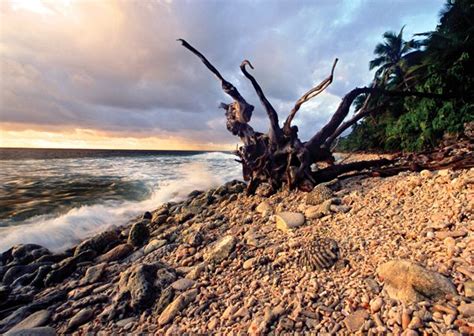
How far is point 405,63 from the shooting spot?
21.3m

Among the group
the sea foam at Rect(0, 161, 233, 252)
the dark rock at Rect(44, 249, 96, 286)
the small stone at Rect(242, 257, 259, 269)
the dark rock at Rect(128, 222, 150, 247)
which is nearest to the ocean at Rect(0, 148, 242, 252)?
the sea foam at Rect(0, 161, 233, 252)

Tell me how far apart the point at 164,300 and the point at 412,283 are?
2.48 m

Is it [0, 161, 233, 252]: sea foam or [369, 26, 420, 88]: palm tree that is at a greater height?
[369, 26, 420, 88]: palm tree

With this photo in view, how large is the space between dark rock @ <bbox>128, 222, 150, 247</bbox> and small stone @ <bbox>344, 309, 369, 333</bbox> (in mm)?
4393

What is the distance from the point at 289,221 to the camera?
4.02m

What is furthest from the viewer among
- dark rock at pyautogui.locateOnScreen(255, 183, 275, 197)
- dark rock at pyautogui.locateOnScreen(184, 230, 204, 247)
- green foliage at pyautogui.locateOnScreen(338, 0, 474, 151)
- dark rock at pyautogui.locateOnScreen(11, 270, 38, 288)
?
green foliage at pyautogui.locateOnScreen(338, 0, 474, 151)

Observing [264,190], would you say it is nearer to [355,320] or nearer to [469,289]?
[355,320]

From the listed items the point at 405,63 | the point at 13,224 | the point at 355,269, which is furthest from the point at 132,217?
the point at 405,63

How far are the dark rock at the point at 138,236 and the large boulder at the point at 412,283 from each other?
4.57 meters

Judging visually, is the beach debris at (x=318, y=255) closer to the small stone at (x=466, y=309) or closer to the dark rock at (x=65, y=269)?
the small stone at (x=466, y=309)

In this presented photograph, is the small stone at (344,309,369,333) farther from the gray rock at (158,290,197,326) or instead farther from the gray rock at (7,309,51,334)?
the gray rock at (7,309,51,334)

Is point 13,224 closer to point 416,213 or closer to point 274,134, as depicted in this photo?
point 274,134

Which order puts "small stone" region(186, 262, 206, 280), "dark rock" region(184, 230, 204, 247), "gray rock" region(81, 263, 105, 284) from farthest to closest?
1. "dark rock" region(184, 230, 204, 247)
2. "gray rock" region(81, 263, 105, 284)
3. "small stone" region(186, 262, 206, 280)

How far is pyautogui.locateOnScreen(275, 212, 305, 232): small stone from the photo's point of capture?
12.9 ft
